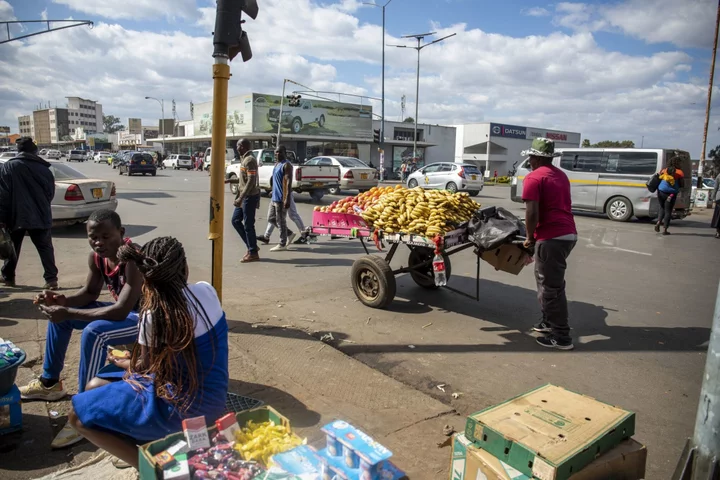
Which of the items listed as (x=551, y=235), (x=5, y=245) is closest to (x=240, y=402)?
(x=551, y=235)

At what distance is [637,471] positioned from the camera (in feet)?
7.61

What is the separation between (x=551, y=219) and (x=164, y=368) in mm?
3717

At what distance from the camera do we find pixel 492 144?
54562mm

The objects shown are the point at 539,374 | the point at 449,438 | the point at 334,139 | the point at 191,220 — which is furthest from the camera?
the point at 334,139

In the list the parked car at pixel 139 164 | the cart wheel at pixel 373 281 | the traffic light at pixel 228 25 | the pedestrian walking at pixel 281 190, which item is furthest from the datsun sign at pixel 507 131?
the traffic light at pixel 228 25

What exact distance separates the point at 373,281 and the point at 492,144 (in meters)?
52.1

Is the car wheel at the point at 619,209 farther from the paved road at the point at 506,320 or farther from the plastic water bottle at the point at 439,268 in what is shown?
the plastic water bottle at the point at 439,268

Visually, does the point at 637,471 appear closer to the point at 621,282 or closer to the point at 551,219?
the point at 551,219

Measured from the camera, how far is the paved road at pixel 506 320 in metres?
3.92

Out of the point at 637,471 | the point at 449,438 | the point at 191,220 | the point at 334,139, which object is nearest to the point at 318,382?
the point at 449,438

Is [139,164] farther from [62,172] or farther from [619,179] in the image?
[619,179]

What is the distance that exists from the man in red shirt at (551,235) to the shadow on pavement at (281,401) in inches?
102

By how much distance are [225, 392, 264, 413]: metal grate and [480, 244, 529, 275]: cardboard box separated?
2.89m

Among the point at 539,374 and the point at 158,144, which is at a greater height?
the point at 158,144
